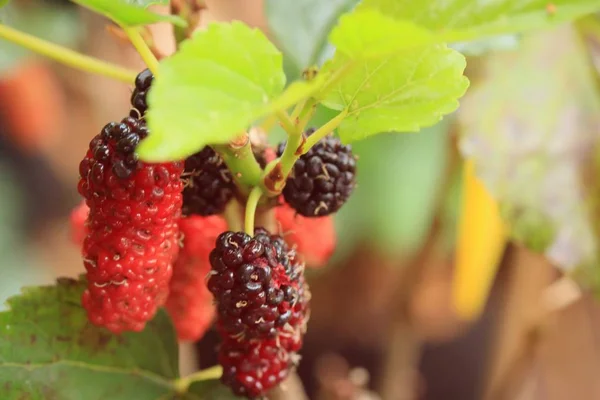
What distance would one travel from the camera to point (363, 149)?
1.19 metres

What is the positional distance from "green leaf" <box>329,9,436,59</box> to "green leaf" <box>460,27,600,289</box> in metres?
0.39

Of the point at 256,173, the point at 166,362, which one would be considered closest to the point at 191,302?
the point at 166,362

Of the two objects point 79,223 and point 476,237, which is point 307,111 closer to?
point 79,223

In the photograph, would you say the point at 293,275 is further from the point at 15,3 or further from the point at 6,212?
the point at 6,212

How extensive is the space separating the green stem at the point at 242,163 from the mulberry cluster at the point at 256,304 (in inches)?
1.2

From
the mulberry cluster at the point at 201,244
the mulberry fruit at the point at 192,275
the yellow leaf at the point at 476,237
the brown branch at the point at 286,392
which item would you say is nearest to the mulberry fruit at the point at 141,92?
the mulberry cluster at the point at 201,244

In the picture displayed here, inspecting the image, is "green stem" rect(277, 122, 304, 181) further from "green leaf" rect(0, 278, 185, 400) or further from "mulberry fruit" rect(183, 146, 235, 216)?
"green leaf" rect(0, 278, 185, 400)

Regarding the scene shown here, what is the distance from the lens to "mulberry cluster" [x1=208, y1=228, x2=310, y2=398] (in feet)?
1.18

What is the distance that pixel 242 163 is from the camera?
368mm

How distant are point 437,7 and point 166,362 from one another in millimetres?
322

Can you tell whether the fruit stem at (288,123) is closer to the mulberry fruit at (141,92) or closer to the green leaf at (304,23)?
the mulberry fruit at (141,92)

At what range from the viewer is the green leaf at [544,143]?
0.64 meters

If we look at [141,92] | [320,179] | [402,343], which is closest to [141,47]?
[141,92]

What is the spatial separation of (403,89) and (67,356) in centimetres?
28
